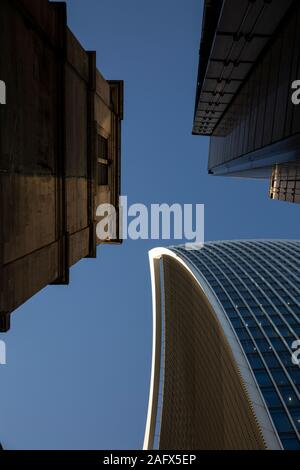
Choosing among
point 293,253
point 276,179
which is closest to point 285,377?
point 276,179

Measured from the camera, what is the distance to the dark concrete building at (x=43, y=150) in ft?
35.4

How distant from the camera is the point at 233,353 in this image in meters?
43.2

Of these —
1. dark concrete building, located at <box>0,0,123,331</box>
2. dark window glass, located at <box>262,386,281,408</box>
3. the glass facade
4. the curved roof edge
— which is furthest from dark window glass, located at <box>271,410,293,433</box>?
dark concrete building, located at <box>0,0,123,331</box>

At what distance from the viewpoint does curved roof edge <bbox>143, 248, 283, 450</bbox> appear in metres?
32.1

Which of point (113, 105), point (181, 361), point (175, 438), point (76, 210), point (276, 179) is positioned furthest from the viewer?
point (181, 361)

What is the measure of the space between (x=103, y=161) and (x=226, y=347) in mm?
30547

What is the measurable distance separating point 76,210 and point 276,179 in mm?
20180

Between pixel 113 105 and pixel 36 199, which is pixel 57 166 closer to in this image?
pixel 36 199

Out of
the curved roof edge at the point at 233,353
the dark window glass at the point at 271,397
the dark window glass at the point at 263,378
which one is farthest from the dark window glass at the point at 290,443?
the dark window glass at the point at 263,378

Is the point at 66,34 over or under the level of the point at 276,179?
over

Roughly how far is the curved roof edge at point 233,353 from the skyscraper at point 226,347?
11 cm

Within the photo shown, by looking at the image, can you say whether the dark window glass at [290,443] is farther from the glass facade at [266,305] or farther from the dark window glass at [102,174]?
the dark window glass at [102,174]

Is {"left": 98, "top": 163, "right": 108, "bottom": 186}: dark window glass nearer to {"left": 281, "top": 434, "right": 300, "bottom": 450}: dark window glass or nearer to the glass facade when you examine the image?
the glass facade

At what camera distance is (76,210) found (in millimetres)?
18203
